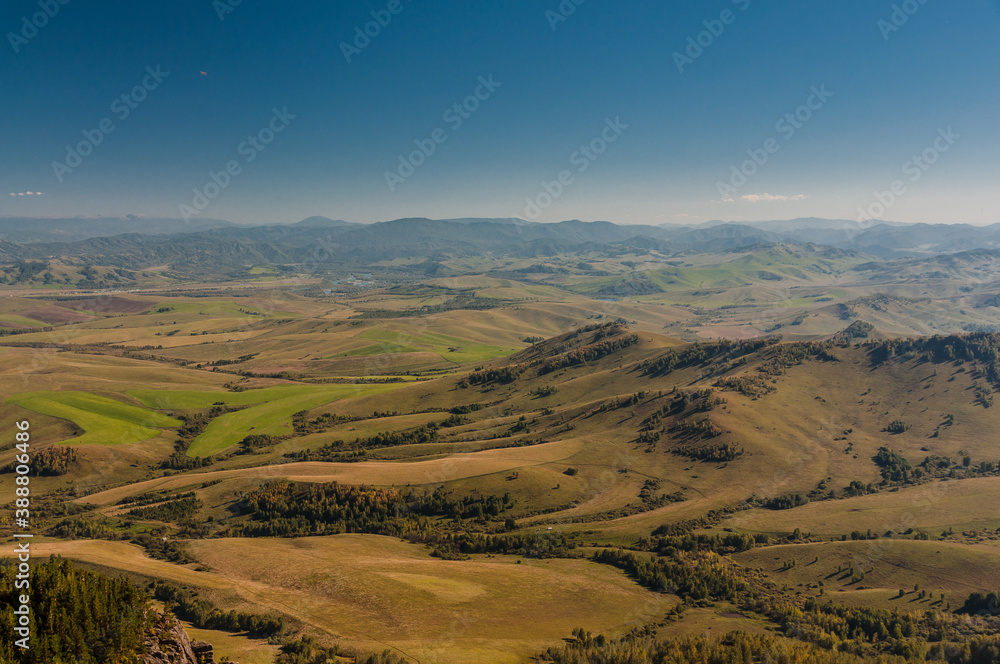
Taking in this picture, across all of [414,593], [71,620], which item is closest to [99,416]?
[414,593]

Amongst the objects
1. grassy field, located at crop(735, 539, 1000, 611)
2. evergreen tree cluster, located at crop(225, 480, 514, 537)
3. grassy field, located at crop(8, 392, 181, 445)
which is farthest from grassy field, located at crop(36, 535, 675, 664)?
grassy field, located at crop(8, 392, 181, 445)

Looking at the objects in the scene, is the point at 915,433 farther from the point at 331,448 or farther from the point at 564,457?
the point at 331,448

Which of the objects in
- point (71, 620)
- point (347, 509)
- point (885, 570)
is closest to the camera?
point (71, 620)

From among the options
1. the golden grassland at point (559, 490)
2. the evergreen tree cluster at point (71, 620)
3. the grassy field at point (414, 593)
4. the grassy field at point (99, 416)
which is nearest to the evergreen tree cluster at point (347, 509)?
the golden grassland at point (559, 490)

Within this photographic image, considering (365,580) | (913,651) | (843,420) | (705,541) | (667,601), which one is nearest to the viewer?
(913,651)

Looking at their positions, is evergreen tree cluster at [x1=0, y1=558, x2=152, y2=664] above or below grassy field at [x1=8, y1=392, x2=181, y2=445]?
above

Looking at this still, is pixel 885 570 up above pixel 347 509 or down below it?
below

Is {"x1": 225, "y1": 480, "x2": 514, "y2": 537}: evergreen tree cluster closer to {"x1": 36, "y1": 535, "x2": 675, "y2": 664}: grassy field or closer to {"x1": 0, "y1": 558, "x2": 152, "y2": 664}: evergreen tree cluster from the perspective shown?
{"x1": 36, "y1": 535, "x2": 675, "y2": 664}: grassy field

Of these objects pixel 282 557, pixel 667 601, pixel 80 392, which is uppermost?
pixel 80 392

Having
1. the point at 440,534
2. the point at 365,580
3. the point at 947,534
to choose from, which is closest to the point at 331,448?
the point at 440,534

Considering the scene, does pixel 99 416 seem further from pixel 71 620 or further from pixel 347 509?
pixel 71 620

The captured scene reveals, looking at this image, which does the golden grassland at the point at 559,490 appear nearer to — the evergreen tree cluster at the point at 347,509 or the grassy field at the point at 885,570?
the grassy field at the point at 885,570
